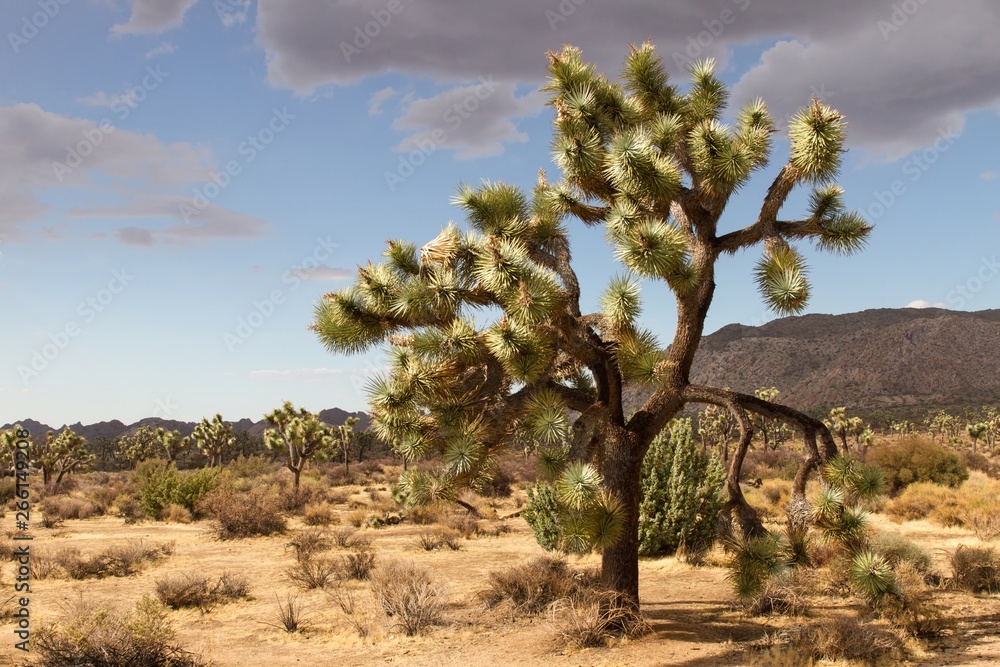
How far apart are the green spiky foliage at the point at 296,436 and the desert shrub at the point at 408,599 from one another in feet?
57.4

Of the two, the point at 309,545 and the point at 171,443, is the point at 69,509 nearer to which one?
the point at 309,545

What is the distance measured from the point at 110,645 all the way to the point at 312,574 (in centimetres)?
492

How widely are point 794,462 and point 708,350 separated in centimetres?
7969

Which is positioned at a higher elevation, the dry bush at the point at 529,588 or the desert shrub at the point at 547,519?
the desert shrub at the point at 547,519

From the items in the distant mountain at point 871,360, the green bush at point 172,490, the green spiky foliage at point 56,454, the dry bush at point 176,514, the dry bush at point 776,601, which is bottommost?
the dry bush at point 776,601

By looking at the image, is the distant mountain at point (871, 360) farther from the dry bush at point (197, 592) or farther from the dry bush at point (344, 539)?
the dry bush at point (197, 592)

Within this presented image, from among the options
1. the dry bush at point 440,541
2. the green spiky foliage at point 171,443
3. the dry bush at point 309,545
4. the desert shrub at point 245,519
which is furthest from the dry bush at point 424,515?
the green spiky foliage at point 171,443

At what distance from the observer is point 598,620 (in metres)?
8.38

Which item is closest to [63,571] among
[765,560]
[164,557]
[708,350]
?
[164,557]

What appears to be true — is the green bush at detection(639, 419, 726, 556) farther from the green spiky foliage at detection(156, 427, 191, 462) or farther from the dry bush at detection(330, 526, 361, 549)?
the green spiky foliage at detection(156, 427, 191, 462)

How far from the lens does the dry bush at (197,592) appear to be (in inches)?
421

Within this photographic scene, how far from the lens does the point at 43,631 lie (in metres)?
7.55

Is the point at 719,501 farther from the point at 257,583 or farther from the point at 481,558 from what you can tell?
the point at 257,583

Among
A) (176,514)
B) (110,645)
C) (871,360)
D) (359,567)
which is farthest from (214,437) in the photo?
(871,360)
